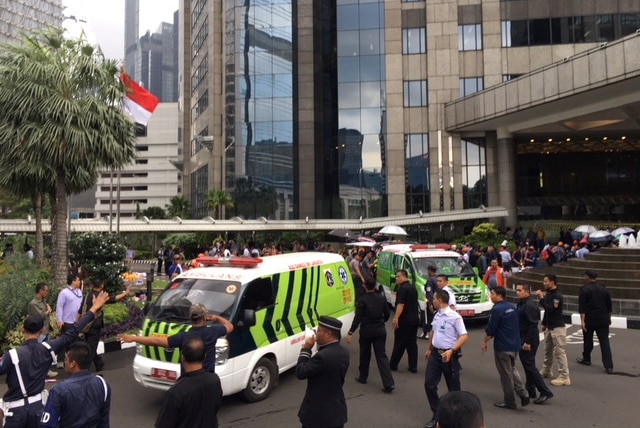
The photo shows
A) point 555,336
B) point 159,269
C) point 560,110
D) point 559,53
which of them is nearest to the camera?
point 555,336

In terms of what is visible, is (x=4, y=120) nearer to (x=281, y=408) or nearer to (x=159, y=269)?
(x=281, y=408)

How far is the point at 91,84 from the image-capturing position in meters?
13.1

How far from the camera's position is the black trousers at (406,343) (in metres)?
7.91

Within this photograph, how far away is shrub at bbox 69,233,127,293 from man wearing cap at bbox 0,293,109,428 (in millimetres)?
9146

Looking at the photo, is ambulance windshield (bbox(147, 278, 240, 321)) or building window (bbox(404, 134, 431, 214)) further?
building window (bbox(404, 134, 431, 214))

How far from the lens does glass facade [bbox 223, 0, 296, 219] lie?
39.9 metres

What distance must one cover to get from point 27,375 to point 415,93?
36.1 m

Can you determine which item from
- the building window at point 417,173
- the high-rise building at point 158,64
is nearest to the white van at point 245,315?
the building window at point 417,173

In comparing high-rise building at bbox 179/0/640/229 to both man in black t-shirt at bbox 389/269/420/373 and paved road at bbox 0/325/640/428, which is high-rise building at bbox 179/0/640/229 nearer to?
paved road at bbox 0/325/640/428

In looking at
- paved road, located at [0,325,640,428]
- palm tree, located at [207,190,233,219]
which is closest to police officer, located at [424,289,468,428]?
paved road, located at [0,325,640,428]

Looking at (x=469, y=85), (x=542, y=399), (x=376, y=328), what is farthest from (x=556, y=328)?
(x=469, y=85)

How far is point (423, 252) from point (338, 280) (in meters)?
4.31

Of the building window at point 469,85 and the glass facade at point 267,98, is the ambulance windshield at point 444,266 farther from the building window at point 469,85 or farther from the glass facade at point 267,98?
the glass facade at point 267,98

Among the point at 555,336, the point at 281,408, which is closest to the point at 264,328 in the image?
the point at 281,408
